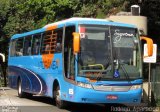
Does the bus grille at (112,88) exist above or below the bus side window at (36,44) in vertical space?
below

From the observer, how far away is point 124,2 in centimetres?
3016

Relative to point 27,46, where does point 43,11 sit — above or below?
above

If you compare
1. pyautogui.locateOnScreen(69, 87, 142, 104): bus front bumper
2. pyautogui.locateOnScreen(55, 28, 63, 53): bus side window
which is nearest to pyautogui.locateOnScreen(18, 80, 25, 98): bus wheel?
pyautogui.locateOnScreen(55, 28, 63, 53): bus side window

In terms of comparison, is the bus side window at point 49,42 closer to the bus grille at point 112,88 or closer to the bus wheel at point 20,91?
the bus grille at point 112,88

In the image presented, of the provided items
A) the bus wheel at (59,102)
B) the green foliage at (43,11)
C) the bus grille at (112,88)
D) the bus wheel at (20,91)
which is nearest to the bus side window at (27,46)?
the bus wheel at (20,91)

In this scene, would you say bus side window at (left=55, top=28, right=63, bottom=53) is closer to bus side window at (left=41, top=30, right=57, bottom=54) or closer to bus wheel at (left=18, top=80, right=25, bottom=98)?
bus side window at (left=41, top=30, right=57, bottom=54)

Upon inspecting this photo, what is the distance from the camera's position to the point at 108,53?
661 inches

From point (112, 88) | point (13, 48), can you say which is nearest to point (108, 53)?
point (112, 88)

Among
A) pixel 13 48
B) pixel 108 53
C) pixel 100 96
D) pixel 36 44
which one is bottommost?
pixel 100 96

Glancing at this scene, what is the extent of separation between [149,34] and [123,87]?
14.4m

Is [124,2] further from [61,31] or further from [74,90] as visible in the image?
[74,90]

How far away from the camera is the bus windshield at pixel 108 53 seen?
1650 centimetres

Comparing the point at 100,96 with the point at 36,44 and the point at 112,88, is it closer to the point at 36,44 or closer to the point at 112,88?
the point at 112,88

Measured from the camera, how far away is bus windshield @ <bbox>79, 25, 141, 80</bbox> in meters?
16.5
